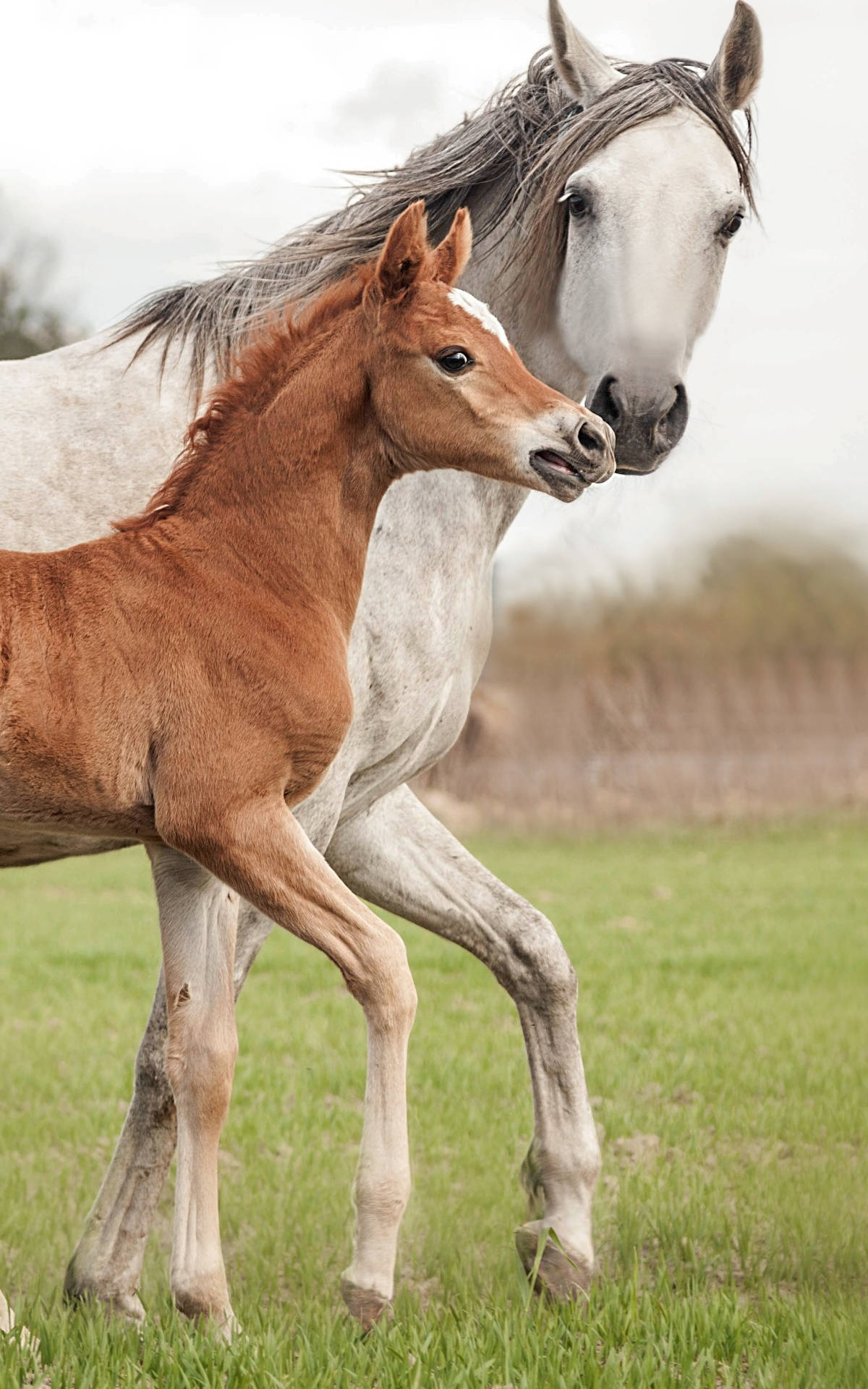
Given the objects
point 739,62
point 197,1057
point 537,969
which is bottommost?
point 197,1057

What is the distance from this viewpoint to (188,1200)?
2783mm

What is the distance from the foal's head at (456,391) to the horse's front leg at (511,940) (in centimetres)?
145

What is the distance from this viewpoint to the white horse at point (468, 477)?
350 cm

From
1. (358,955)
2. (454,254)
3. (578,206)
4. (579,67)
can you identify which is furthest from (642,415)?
(358,955)

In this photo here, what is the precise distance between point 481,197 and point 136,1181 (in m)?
2.88

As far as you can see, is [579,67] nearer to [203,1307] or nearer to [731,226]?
[731,226]

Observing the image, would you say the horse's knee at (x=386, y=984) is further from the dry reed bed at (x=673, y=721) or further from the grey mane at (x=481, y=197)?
the dry reed bed at (x=673, y=721)

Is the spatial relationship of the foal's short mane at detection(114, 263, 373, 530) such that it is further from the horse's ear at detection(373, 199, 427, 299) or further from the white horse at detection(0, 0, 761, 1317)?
the white horse at detection(0, 0, 761, 1317)

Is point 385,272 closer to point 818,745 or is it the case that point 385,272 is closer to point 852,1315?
point 852,1315

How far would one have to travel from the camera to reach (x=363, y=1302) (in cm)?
275

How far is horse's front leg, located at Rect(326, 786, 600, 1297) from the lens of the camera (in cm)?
384

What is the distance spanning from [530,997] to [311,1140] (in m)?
1.62

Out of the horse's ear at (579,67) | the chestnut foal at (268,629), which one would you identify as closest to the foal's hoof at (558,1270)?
the chestnut foal at (268,629)

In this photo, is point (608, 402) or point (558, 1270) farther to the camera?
point (558, 1270)
